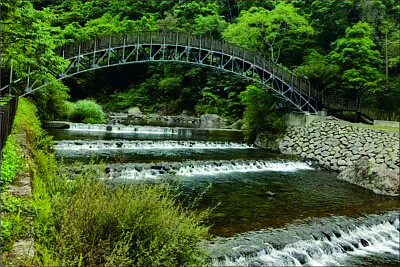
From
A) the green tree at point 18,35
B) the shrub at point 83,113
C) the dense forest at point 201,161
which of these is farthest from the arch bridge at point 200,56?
the green tree at point 18,35

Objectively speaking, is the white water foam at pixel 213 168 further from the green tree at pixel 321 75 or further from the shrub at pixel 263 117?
the green tree at pixel 321 75

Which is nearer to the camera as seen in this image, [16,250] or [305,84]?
[16,250]

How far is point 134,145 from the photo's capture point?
1948 cm

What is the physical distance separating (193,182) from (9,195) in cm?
863

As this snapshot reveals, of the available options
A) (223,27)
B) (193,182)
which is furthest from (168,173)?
(223,27)

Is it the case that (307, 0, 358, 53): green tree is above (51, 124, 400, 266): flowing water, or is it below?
above

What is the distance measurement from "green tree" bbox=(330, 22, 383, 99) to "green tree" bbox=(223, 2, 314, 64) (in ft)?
17.2

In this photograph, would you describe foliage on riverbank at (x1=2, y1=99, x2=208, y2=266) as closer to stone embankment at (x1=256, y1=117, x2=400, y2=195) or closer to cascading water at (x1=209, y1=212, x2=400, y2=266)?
cascading water at (x1=209, y1=212, x2=400, y2=266)

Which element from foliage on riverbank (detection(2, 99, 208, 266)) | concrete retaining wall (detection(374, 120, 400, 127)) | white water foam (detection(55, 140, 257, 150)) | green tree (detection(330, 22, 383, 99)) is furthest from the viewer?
green tree (detection(330, 22, 383, 99))

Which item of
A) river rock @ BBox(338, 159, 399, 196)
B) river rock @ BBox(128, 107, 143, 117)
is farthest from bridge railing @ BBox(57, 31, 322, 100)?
river rock @ BBox(128, 107, 143, 117)

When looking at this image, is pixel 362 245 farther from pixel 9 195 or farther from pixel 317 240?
pixel 9 195

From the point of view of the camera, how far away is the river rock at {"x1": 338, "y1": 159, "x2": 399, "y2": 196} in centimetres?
1383

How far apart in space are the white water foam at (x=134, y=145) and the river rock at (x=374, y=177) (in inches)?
319

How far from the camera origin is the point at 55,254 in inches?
158
